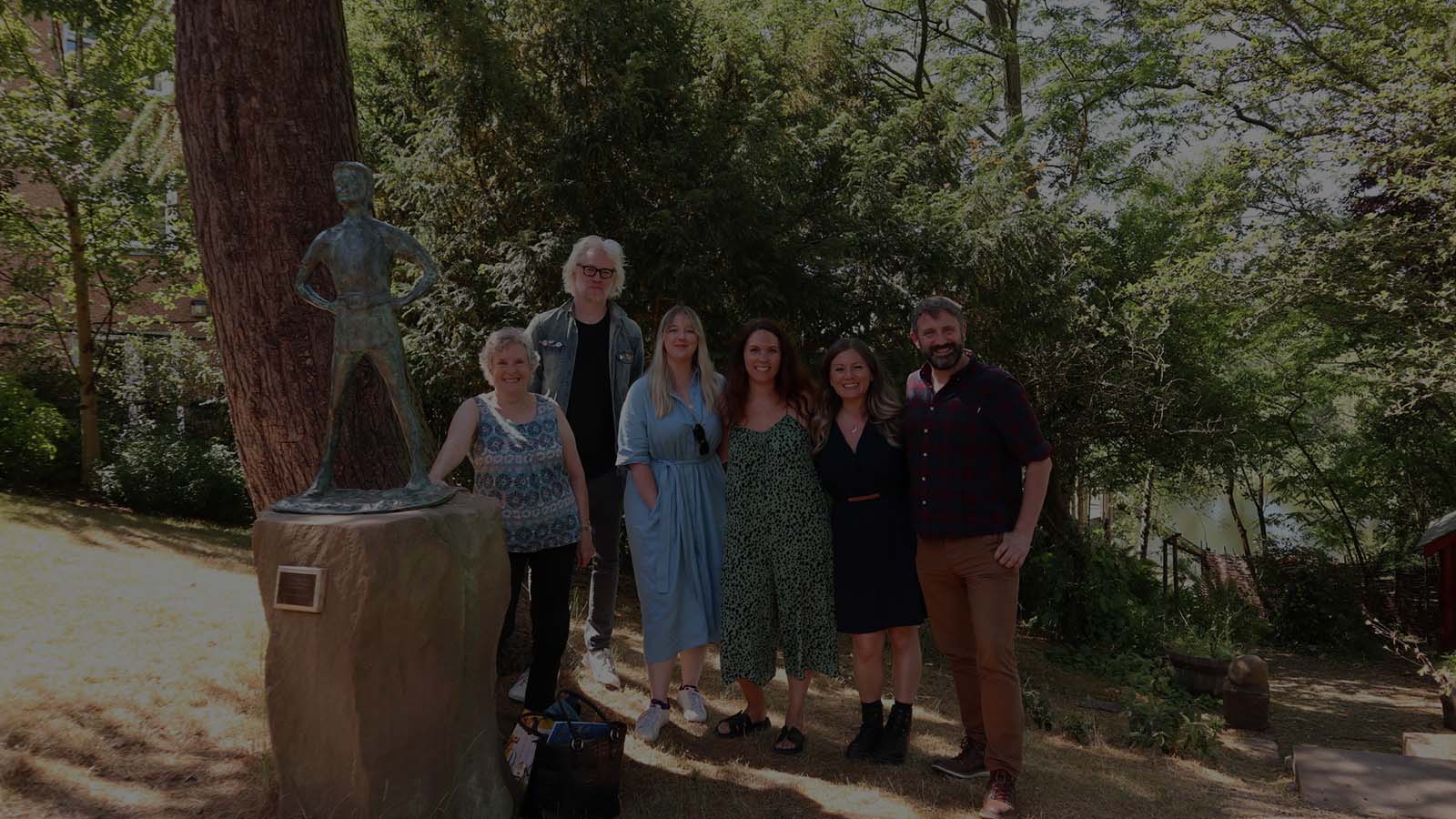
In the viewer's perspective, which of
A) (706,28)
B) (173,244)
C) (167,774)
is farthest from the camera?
(173,244)

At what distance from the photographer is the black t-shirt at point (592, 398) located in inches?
176

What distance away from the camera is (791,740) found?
4262 millimetres

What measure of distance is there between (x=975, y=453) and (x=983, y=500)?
179 mm

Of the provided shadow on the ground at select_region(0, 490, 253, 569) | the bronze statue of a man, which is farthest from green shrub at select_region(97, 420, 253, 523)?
the bronze statue of a man

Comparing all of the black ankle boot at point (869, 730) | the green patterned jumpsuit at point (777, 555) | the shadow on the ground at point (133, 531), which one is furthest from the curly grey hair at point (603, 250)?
the shadow on the ground at point (133, 531)

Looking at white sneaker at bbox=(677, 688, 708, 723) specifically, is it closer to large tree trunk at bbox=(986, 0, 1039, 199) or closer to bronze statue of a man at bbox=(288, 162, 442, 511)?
bronze statue of a man at bbox=(288, 162, 442, 511)

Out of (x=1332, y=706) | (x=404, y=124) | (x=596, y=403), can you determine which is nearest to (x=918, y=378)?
→ (x=596, y=403)

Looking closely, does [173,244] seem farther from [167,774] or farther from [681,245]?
[167,774]

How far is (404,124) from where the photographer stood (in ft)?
27.1

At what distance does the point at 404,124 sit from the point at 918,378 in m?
6.06

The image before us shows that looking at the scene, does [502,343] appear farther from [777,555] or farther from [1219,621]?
[1219,621]

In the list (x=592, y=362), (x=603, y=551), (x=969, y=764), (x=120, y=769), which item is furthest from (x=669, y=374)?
(x=120, y=769)

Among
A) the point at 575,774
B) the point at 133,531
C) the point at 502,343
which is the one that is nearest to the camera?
the point at 575,774

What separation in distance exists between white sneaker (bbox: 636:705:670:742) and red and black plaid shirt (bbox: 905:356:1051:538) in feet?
4.74
